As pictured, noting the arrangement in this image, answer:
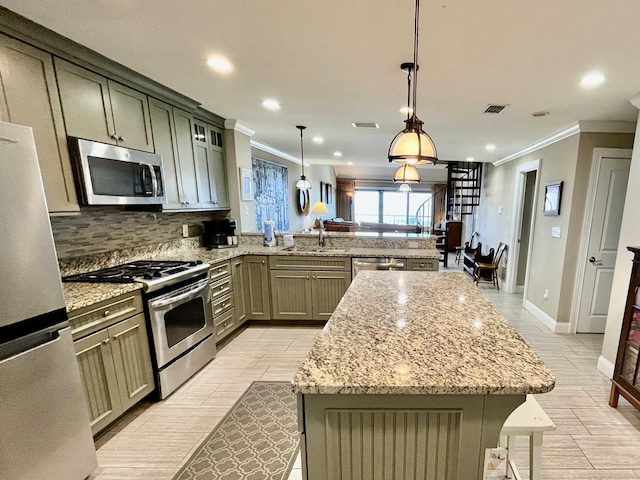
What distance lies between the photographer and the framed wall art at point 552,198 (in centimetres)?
331

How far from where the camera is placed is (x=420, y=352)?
102cm

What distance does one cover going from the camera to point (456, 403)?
88 centimetres

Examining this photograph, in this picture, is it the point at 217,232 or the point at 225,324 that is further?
the point at 217,232

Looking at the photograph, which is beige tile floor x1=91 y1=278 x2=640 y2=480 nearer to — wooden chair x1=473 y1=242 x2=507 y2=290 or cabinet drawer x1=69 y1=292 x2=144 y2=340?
cabinet drawer x1=69 y1=292 x2=144 y2=340

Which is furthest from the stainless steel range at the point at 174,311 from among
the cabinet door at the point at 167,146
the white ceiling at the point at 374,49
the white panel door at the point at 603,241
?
the white panel door at the point at 603,241

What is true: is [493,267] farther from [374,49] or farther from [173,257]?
[173,257]

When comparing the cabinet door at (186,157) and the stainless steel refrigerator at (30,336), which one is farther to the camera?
the cabinet door at (186,157)

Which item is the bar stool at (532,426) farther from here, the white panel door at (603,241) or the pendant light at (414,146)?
the white panel door at (603,241)

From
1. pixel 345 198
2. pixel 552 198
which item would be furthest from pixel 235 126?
pixel 345 198

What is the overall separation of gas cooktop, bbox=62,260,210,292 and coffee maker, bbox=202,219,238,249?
0.99m

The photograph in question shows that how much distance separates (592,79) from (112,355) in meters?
3.73

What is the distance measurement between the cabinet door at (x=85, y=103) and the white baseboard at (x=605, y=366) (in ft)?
14.6

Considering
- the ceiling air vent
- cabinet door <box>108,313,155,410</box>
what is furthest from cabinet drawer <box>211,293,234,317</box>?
the ceiling air vent

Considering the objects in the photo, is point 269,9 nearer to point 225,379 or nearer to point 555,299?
point 225,379
